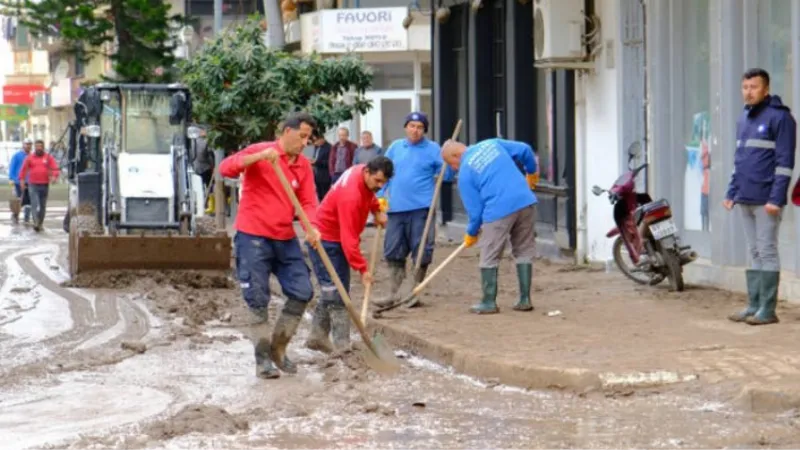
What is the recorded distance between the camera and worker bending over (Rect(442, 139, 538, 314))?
1435cm

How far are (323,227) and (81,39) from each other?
125 feet

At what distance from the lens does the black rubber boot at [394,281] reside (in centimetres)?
1535

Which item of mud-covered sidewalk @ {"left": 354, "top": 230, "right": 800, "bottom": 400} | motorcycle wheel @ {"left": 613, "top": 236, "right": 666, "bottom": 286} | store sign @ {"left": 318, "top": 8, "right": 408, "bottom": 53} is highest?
store sign @ {"left": 318, "top": 8, "right": 408, "bottom": 53}

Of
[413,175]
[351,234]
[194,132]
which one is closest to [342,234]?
[351,234]

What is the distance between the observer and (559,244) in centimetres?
2014

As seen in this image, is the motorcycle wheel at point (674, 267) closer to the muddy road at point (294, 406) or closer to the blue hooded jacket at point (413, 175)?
the blue hooded jacket at point (413, 175)

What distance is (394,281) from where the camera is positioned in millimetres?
15539

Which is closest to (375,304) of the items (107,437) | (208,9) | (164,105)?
(107,437)

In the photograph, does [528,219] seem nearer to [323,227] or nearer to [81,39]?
[323,227]

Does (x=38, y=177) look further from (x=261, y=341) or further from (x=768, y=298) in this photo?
(x=768, y=298)

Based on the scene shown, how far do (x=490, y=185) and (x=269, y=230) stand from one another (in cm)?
324

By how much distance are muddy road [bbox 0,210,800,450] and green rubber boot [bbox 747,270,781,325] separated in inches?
93.8

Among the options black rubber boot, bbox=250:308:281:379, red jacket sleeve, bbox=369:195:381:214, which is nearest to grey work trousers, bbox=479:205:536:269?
red jacket sleeve, bbox=369:195:381:214

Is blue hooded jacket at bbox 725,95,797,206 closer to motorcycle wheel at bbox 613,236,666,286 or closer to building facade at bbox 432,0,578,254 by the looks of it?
motorcycle wheel at bbox 613,236,666,286
